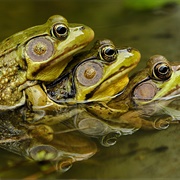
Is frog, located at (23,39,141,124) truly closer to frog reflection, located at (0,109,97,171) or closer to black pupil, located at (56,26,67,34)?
frog reflection, located at (0,109,97,171)

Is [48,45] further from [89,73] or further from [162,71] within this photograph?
[162,71]

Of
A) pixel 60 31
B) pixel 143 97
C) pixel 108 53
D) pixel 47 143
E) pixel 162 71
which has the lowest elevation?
pixel 47 143

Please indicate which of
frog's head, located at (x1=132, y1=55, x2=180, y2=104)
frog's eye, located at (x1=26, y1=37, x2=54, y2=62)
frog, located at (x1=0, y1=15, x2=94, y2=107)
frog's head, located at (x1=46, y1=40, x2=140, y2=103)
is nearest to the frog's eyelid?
frog, located at (x1=0, y1=15, x2=94, y2=107)

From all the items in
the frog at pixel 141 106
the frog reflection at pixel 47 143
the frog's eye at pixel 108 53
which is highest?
the frog's eye at pixel 108 53

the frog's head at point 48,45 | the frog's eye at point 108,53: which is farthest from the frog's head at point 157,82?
the frog's head at point 48,45

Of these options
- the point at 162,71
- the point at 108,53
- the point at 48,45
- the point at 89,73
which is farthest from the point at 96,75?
the point at 162,71

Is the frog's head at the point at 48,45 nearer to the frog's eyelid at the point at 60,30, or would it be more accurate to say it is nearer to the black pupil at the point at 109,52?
the frog's eyelid at the point at 60,30
